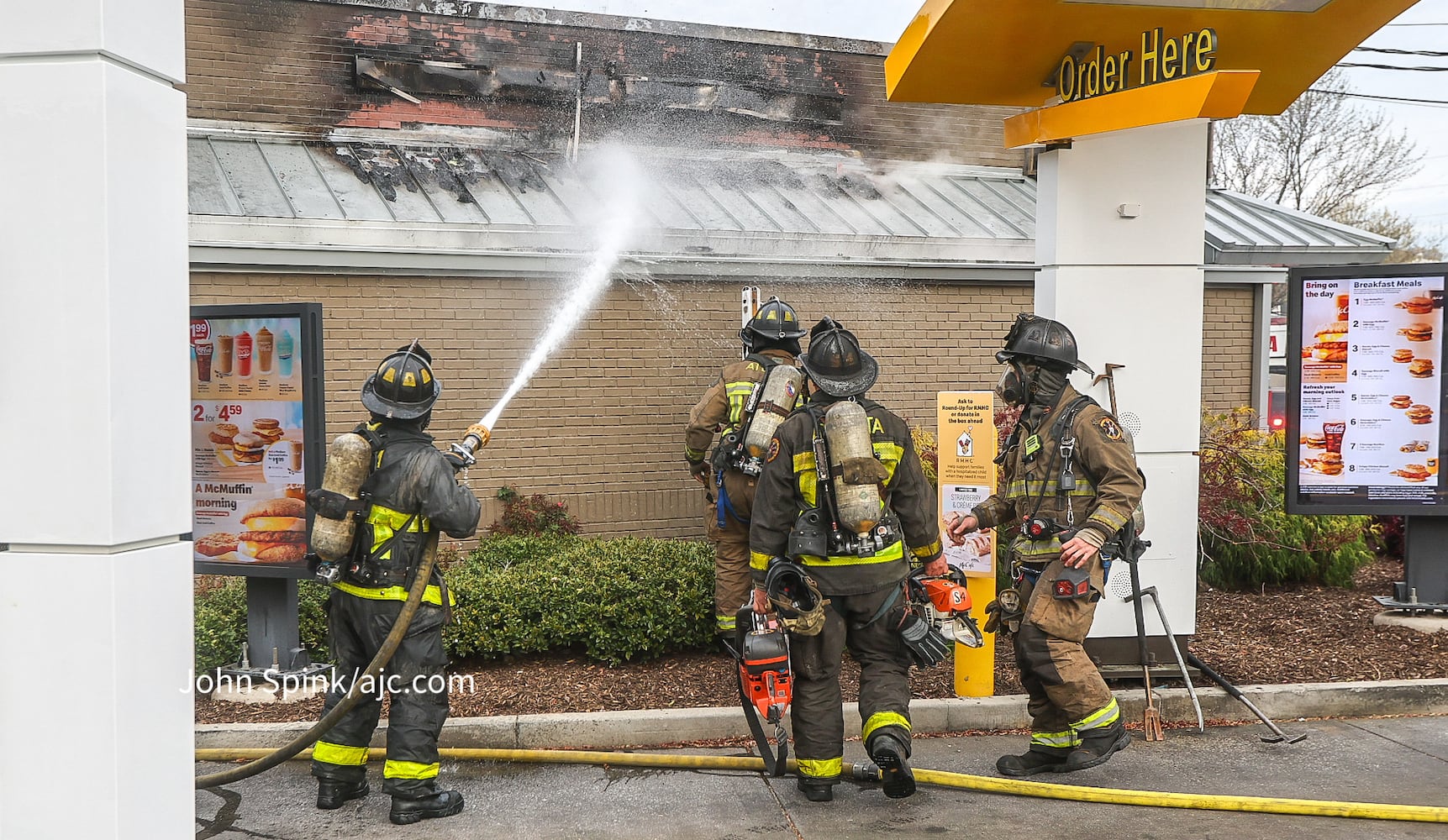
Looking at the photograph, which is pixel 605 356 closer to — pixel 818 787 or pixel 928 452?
pixel 928 452

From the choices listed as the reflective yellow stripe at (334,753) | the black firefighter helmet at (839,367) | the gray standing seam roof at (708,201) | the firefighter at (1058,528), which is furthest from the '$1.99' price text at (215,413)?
the firefighter at (1058,528)

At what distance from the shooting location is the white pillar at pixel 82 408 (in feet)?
8.54

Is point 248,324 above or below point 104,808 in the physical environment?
above

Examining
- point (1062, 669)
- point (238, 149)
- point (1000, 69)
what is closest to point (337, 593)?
point (1062, 669)

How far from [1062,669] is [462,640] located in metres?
3.37

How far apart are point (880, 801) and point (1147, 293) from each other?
3.32 metres

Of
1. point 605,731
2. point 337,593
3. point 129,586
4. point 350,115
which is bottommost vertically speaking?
point 605,731

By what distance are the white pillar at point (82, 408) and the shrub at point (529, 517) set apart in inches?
263

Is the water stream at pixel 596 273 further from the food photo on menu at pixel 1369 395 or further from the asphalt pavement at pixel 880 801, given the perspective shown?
the food photo on menu at pixel 1369 395

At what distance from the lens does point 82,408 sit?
8.61 feet

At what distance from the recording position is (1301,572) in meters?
9.08

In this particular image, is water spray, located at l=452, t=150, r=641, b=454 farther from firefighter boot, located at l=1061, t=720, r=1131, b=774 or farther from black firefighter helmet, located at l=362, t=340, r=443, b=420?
firefighter boot, located at l=1061, t=720, r=1131, b=774

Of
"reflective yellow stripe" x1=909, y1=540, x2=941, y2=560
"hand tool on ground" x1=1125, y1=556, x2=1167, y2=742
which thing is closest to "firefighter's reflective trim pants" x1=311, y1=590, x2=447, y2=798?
"reflective yellow stripe" x1=909, y1=540, x2=941, y2=560

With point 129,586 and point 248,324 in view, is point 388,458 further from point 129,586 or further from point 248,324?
point 129,586
